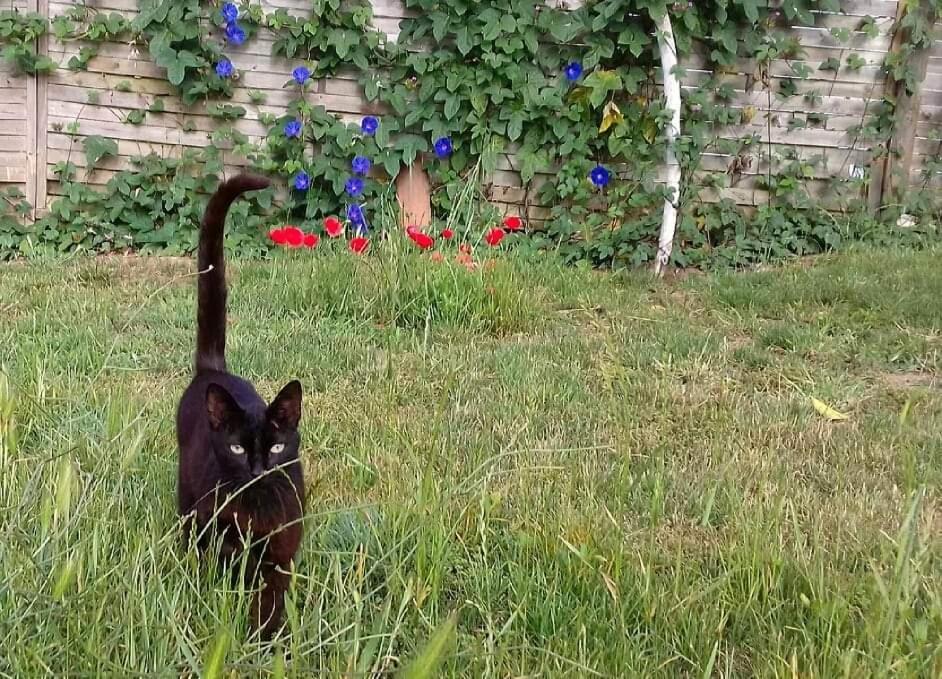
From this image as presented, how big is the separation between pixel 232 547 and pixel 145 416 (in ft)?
2.83

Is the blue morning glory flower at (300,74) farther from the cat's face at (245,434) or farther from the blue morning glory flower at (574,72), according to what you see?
the cat's face at (245,434)

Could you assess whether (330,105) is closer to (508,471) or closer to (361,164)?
(361,164)

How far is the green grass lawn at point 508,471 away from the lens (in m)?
1.35

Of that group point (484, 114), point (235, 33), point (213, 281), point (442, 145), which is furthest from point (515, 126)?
point (213, 281)

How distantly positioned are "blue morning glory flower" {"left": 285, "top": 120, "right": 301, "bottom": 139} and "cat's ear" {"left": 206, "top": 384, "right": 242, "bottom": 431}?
3.57 m

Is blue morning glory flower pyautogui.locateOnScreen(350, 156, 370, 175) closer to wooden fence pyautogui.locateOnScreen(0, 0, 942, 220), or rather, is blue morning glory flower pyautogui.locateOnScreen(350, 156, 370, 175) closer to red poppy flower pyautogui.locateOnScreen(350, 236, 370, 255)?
wooden fence pyautogui.locateOnScreen(0, 0, 942, 220)

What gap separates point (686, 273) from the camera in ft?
15.8

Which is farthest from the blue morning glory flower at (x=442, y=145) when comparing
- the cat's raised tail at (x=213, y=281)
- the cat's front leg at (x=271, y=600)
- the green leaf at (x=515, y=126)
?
the cat's front leg at (x=271, y=600)

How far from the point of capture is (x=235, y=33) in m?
4.88

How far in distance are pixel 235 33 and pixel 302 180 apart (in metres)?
0.89

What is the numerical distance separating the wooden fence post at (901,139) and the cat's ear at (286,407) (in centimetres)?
462

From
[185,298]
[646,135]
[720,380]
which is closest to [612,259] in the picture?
[646,135]

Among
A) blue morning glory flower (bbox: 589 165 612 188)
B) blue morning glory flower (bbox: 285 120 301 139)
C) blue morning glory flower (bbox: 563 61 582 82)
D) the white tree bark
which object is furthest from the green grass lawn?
blue morning glory flower (bbox: 563 61 582 82)

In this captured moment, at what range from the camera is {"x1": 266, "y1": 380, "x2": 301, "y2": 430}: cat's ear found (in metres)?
1.66
